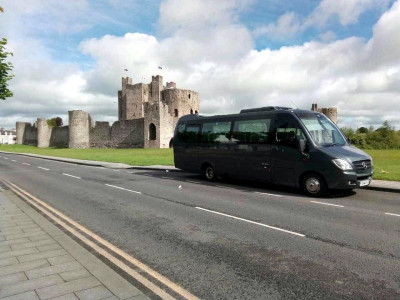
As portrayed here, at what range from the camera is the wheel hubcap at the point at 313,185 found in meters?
10.4

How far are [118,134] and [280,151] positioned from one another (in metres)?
55.5

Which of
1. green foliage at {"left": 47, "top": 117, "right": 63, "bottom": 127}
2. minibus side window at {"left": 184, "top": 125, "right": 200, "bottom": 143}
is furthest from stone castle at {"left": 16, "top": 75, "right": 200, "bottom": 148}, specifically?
green foliage at {"left": 47, "top": 117, "right": 63, "bottom": 127}

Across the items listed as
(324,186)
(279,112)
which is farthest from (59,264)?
(279,112)

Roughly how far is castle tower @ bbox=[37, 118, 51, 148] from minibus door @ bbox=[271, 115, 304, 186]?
78.3 meters

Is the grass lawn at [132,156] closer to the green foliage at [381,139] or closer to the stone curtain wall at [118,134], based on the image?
the stone curtain wall at [118,134]

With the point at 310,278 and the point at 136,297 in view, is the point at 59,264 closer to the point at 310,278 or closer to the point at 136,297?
the point at 136,297

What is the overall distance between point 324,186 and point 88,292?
8.26m

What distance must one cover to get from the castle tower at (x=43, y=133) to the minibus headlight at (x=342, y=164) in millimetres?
80609

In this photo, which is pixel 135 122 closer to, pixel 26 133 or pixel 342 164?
pixel 26 133

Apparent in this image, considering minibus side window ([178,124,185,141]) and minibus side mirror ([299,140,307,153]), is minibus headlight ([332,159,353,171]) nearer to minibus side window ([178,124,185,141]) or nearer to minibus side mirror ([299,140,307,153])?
minibus side mirror ([299,140,307,153])

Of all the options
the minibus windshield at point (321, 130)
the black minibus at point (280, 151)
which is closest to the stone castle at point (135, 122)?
the black minibus at point (280, 151)

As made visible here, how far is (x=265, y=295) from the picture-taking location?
12.5 feet

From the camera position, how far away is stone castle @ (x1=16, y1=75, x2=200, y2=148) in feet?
188

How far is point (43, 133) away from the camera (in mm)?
79188
